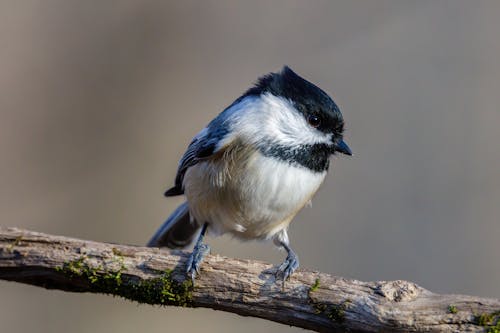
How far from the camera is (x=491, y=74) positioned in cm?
433

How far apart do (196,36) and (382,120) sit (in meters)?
1.59

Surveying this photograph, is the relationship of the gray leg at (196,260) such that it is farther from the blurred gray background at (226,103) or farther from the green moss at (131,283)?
the blurred gray background at (226,103)

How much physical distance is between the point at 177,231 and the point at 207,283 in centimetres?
119

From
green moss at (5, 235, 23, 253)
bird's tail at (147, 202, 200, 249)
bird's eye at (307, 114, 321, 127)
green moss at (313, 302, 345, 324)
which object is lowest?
green moss at (5, 235, 23, 253)

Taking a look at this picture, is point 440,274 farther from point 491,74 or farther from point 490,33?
point 490,33

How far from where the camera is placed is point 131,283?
2.32 metres

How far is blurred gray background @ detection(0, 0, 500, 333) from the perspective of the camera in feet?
13.3

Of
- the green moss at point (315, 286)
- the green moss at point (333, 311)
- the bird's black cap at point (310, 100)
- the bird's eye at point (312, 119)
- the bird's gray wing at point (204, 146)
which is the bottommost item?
the green moss at point (333, 311)

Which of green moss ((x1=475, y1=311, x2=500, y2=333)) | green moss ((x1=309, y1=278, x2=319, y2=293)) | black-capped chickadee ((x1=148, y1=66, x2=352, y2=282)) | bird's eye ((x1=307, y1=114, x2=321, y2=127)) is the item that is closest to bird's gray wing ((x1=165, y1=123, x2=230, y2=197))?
black-capped chickadee ((x1=148, y1=66, x2=352, y2=282))

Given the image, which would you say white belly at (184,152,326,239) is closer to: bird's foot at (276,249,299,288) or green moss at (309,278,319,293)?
bird's foot at (276,249,299,288)

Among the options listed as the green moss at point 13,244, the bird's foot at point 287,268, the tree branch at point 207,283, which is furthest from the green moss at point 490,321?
the green moss at point 13,244

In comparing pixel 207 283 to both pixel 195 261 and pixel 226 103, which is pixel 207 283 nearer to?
pixel 195 261

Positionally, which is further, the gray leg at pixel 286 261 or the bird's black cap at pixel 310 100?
the bird's black cap at pixel 310 100

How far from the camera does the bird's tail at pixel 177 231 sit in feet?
11.3
